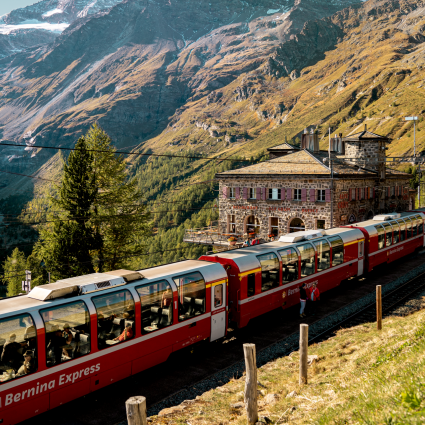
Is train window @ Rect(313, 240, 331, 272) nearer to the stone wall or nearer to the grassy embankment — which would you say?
the grassy embankment

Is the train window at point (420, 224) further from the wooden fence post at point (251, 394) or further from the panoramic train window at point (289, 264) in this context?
the wooden fence post at point (251, 394)

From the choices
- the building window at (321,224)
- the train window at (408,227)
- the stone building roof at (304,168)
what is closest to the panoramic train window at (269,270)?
the train window at (408,227)

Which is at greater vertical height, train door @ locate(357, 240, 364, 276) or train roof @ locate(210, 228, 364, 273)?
train roof @ locate(210, 228, 364, 273)

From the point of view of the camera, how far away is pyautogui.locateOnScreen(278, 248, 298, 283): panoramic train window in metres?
20.1

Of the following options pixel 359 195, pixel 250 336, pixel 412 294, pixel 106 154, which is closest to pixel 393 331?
pixel 250 336

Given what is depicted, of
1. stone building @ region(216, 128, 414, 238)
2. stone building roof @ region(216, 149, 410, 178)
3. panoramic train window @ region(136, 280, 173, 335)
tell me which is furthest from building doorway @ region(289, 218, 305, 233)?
panoramic train window @ region(136, 280, 173, 335)

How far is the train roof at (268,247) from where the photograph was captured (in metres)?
17.9

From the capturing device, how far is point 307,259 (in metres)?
21.8

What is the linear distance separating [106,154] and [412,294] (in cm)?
2332

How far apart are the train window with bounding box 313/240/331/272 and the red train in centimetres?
92

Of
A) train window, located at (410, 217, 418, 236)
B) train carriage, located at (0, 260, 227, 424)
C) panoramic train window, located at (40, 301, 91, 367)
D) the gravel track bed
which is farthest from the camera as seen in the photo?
train window, located at (410, 217, 418, 236)

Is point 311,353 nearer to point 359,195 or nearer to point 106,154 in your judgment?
point 106,154

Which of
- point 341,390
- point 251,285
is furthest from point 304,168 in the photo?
point 341,390

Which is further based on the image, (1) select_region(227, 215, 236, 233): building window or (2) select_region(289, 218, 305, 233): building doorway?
(1) select_region(227, 215, 236, 233): building window
